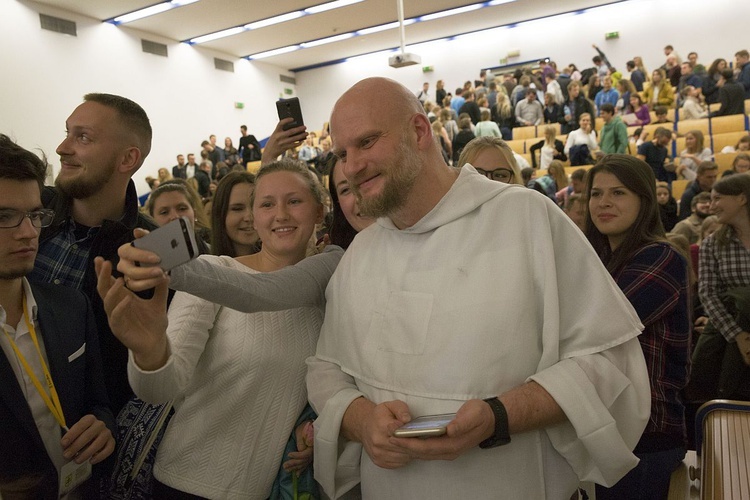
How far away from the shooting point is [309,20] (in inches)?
691

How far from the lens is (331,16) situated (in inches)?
686

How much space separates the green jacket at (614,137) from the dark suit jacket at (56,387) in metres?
9.97

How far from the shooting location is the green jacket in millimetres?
10344

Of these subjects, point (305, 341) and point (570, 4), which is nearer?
point (305, 341)

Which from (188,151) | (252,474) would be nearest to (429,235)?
(252,474)

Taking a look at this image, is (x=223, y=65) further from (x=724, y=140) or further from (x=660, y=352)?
(x=660, y=352)

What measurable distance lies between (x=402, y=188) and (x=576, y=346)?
0.62m

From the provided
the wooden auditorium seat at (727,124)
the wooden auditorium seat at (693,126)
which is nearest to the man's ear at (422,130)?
the wooden auditorium seat at (693,126)

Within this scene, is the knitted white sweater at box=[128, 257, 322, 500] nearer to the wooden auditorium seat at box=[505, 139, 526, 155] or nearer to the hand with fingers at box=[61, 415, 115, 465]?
the hand with fingers at box=[61, 415, 115, 465]

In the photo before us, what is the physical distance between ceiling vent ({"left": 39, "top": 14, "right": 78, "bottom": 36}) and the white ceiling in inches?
12.8

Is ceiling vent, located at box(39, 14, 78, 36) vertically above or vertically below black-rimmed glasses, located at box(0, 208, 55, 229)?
above

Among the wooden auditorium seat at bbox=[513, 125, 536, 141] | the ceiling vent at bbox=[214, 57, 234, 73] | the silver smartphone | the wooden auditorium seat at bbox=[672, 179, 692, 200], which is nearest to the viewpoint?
the silver smartphone

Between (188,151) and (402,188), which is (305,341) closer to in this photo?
(402,188)

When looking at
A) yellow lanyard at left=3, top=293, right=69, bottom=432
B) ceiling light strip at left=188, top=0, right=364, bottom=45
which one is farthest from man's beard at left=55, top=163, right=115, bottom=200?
ceiling light strip at left=188, top=0, right=364, bottom=45
